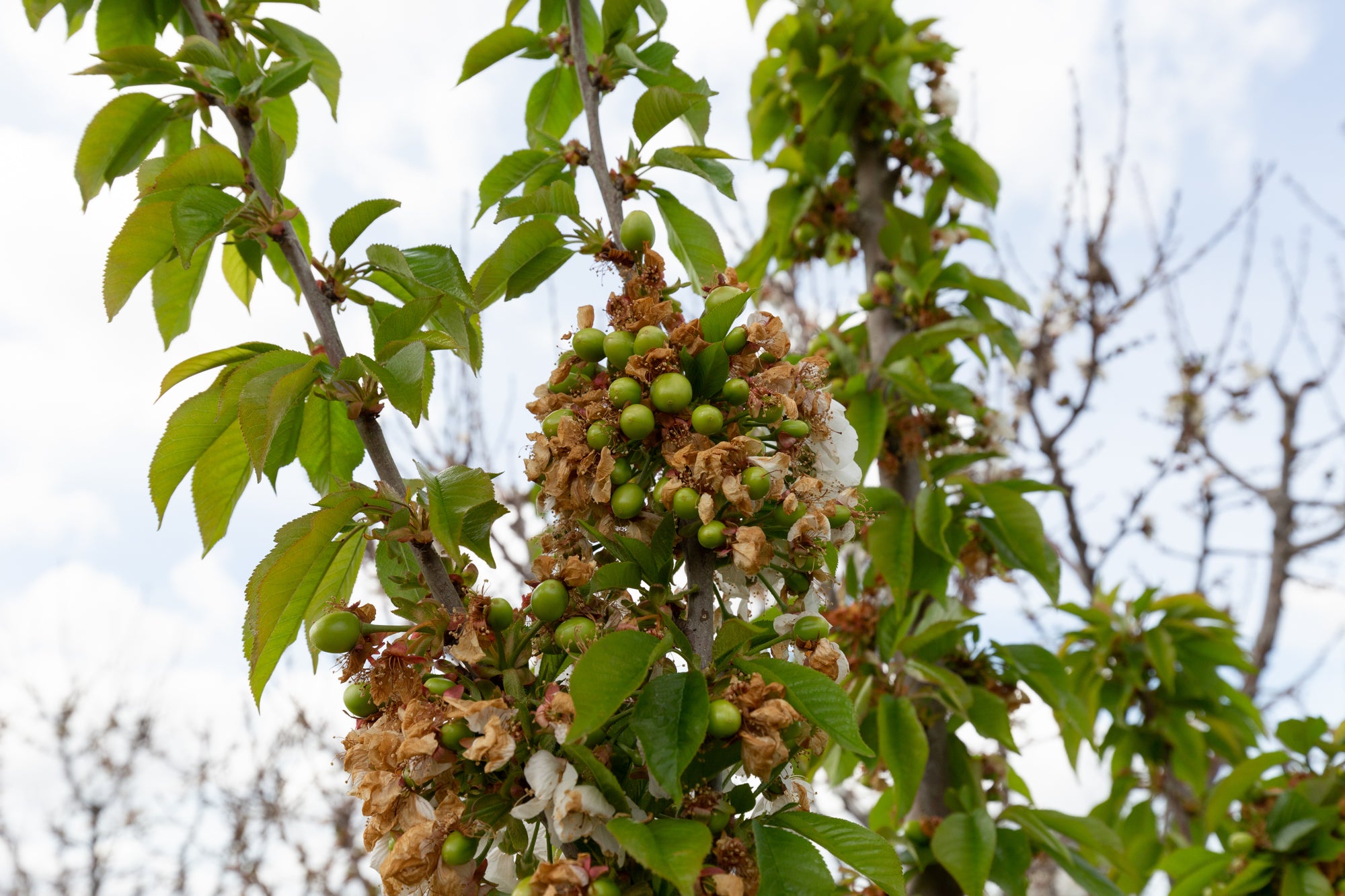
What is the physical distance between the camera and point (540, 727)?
0.82 metres

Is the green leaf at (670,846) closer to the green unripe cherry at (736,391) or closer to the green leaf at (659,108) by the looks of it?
the green unripe cherry at (736,391)

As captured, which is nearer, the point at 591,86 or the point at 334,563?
the point at 334,563

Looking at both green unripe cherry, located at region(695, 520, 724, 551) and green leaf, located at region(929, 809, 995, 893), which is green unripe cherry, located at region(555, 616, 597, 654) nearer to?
green unripe cherry, located at region(695, 520, 724, 551)

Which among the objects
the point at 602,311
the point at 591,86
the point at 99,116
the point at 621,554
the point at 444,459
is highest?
the point at 444,459

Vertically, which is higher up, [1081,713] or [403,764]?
[1081,713]

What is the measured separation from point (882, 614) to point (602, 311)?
1.16 metres

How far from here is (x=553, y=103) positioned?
1.52 meters

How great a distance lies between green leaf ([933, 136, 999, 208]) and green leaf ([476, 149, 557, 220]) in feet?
4.87

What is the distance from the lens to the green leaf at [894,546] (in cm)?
175

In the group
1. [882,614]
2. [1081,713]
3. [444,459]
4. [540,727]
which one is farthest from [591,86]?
[444,459]

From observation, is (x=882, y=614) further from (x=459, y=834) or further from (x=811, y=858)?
(x=459, y=834)

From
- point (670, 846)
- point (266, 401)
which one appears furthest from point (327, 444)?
point (670, 846)

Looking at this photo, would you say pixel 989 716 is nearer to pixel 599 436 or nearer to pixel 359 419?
pixel 599 436

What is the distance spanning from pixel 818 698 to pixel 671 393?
0.32 meters
